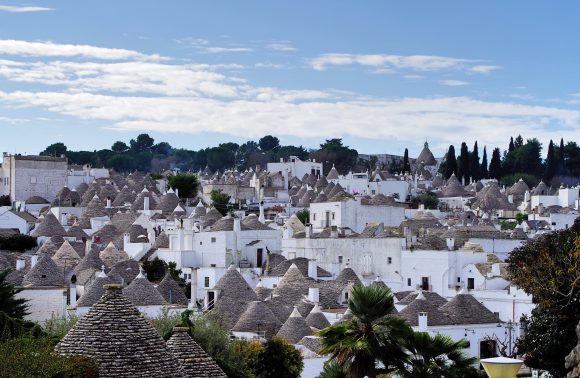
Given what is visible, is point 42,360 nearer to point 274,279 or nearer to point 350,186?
point 274,279

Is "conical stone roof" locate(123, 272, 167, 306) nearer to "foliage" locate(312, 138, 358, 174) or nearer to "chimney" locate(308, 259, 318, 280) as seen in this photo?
"chimney" locate(308, 259, 318, 280)

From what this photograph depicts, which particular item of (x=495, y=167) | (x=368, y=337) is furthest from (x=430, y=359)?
(x=495, y=167)

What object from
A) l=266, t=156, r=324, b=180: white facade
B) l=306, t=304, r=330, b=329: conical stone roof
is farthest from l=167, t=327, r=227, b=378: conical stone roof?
l=266, t=156, r=324, b=180: white facade

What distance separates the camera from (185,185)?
9244 centimetres

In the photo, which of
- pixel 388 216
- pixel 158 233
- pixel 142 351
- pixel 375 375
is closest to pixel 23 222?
pixel 158 233

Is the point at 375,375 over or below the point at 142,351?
below

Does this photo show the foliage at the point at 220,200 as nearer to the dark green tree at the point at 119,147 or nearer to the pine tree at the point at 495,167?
the pine tree at the point at 495,167

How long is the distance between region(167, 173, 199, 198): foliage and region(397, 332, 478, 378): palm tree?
69.1m

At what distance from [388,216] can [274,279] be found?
19.5 m

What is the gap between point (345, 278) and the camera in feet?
175

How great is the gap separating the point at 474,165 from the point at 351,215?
5135 cm

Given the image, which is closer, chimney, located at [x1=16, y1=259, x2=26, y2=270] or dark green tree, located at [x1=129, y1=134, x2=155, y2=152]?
chimney, located at [x1=16, y1=259, x2=26, y2=270]

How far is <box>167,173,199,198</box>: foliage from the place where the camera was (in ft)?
302

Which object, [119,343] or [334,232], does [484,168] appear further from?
[119,343]
